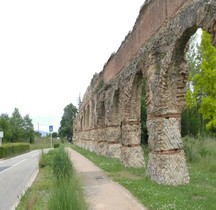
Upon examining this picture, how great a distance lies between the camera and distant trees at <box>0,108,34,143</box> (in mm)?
64787

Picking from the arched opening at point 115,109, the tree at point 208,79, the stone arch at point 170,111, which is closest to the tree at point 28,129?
the tree at point 208,79

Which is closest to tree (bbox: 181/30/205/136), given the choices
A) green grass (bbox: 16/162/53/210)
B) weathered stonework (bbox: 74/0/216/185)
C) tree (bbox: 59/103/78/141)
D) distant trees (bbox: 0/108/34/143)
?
weathered stonework (bbox: 74/0/216/185)

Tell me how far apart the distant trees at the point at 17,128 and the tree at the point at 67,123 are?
8526 mm

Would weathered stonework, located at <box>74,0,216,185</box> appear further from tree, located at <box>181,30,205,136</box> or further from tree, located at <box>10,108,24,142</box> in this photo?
tree, located at <box>10,108,24,142</box>

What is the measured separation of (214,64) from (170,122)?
1497 centimetres

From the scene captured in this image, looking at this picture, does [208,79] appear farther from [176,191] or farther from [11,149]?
[11,149]

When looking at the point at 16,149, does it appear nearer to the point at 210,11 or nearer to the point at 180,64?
the point at 180,64

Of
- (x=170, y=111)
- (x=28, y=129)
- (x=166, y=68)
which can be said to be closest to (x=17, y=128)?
(x=28, y=129)

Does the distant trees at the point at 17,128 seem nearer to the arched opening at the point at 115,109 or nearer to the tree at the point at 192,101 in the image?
the tree at the point at 192,101

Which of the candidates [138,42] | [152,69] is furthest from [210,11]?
[138,42]

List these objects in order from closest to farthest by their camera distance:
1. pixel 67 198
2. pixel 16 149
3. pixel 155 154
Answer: pixel 67 198, pixel 155 154, pixel 16 149

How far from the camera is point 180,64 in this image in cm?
992

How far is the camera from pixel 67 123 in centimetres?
9106

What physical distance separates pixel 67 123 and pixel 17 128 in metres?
17.8
